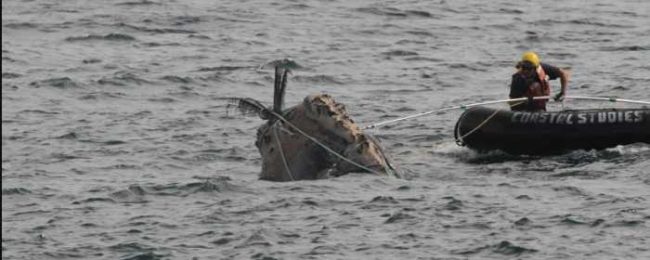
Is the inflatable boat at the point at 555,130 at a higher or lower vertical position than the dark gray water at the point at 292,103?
higher

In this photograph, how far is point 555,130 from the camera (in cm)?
2817

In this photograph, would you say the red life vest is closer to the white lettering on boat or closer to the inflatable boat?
the inflatable boat

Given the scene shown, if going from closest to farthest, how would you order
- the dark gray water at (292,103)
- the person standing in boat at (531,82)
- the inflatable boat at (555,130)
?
the dark gray water at (292,103), the inflatable boat at (555,130), the person standing in boat at (531,82)

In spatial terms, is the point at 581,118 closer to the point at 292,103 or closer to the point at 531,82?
the point at 531,82

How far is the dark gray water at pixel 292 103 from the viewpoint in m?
23.4

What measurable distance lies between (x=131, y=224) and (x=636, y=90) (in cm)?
1364

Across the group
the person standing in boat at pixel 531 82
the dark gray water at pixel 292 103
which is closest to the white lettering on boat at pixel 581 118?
the dark gray water at pixel 292 103

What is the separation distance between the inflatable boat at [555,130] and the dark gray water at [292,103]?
254mm

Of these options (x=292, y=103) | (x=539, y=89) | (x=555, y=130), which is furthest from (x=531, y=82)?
(x=292, y=103)

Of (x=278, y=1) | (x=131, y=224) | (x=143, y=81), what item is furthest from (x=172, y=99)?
(x=278, y=1)

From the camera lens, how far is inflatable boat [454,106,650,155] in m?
28.0

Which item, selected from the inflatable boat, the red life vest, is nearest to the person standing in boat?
the red life vest

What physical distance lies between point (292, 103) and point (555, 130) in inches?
308

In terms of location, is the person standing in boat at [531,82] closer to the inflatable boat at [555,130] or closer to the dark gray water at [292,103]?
the inflatable boat at [555,130]
